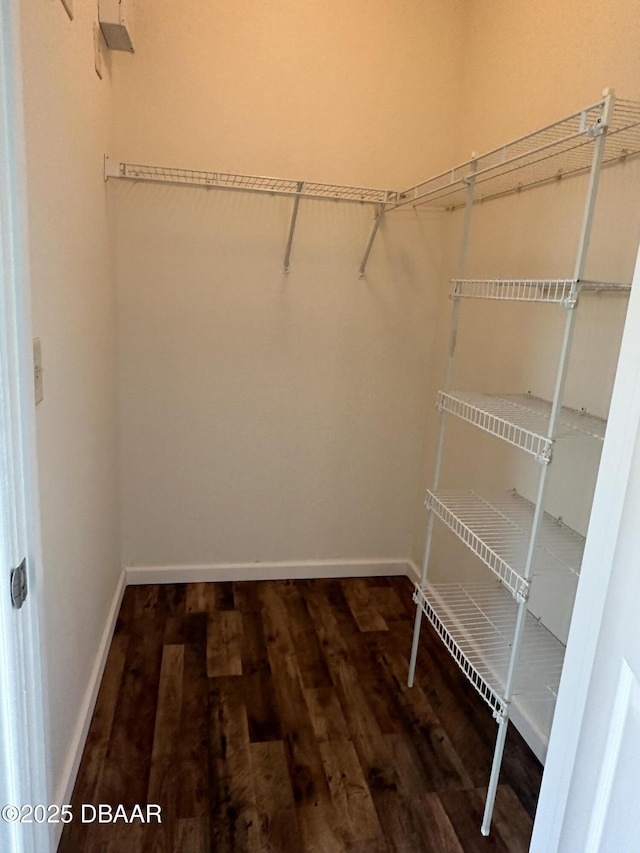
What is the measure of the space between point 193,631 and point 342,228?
1881 millimetres

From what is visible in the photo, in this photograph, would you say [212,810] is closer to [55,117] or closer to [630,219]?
[55,117]

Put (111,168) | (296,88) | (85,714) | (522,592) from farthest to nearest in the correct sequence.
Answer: (296,88) → (111,168) → (85,714) → (522,592)

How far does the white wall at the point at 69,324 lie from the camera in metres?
1.25

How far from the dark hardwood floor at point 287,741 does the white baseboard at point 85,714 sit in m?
0.04

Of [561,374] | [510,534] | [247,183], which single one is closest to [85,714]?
[510,534]

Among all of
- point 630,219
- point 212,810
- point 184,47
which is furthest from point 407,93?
point 212,810

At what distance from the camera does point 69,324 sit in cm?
155

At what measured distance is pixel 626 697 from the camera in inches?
31.8

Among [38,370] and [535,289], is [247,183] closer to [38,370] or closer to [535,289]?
[535,289]

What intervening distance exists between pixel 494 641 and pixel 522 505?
0.47 metres

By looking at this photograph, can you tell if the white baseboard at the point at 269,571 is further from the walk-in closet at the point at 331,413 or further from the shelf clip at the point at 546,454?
the shelf clip at the point at 546,454

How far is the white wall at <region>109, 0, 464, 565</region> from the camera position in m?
2.33

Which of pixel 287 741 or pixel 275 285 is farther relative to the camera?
pixel 275 285

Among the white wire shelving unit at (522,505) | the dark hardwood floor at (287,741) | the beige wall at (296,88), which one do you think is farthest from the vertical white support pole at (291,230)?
the dark hardwood floor at (287,741)
